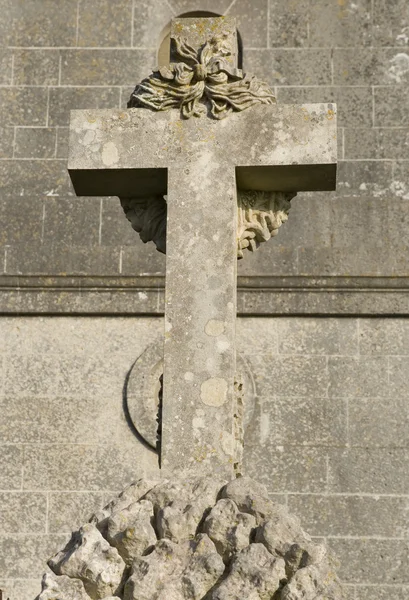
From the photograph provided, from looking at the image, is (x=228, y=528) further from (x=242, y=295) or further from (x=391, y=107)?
(x=391, y=107)

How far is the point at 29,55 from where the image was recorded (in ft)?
32.5

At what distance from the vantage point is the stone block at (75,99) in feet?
32.1

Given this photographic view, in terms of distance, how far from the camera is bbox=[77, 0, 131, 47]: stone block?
9.90m

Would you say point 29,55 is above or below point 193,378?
above

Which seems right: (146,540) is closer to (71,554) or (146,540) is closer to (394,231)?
(71,554)

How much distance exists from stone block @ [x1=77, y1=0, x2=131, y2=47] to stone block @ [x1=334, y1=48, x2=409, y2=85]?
5.16 feet

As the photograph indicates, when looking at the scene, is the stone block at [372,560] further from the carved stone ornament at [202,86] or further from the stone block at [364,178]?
the carved stone ornament at [202,86]

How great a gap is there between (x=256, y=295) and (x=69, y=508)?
6.35ft

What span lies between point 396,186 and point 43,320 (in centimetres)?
265

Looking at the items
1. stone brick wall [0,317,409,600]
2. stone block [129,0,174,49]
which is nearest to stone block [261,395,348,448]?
stone brick wall [0,317,409,600]

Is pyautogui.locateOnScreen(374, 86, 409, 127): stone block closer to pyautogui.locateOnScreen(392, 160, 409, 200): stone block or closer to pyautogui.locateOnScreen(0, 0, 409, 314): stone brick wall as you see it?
pyautogui.locateOnScreen(0, 0, 409, 314): stone brick wall

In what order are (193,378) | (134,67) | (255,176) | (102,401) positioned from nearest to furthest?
(193,378) < (255,176) < (102,401) < (134,67)

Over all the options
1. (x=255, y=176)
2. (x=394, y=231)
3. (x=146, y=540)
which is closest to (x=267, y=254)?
(x=394, y=231)

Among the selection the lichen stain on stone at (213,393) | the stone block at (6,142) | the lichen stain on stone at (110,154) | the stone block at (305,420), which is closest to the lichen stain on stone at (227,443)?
the lichen stain on stone at (213,393)
